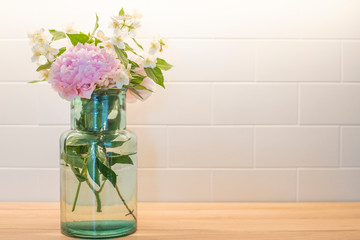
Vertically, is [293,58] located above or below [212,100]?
above

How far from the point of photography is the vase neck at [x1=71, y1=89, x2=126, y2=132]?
2.94 ft

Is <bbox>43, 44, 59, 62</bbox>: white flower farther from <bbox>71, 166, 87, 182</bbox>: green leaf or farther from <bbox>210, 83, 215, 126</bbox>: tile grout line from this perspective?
<bbox>210, 83, 215, 126</bbox>: tile grout line

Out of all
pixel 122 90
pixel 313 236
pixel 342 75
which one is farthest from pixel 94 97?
pixel 342 75

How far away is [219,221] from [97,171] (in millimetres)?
308

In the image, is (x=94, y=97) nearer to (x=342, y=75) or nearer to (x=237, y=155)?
(x=237, y=155)

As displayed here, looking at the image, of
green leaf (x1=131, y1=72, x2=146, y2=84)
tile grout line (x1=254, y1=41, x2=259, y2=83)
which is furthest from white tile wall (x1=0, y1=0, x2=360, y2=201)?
green leaf (x1=131, y1=72, x2=146, y2=84)

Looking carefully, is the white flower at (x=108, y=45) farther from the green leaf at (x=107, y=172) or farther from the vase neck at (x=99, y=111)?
the green leaf at (x=107, y=172)

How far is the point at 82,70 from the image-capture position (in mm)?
819

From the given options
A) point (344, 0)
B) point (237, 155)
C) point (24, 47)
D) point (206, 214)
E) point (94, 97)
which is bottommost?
point (206, 214)

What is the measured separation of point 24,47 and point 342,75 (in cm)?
86

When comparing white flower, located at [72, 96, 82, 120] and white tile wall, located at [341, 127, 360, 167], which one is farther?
white tile wall, located at [341, 127, 360, 167]

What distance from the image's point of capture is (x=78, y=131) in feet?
3.00

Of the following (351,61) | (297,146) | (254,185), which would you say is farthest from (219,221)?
(351,61)

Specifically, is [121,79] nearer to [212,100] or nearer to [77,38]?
[77,38]
